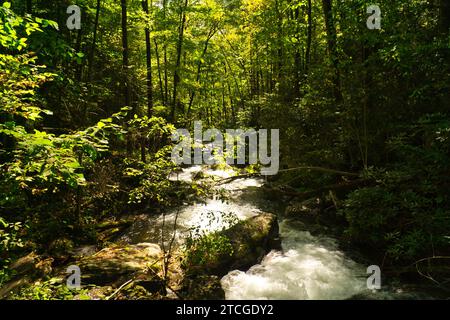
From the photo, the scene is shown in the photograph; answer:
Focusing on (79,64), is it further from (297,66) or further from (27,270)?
(297,66)

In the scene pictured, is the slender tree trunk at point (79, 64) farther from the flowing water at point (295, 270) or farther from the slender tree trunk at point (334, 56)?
the slender tree trunk at point (334, 56)

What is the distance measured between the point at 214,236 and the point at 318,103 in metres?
6.10

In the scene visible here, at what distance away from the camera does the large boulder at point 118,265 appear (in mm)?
6672

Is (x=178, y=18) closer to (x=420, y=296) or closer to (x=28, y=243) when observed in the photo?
(x=28, y=243)

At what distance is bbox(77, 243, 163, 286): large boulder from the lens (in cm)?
667

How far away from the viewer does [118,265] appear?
23.2 ft

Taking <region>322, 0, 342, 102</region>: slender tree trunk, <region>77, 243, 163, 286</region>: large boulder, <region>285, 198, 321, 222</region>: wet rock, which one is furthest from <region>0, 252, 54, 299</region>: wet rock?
<region>322, 0, 342, 102</region>: slender tree trunk

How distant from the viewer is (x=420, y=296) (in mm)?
6859

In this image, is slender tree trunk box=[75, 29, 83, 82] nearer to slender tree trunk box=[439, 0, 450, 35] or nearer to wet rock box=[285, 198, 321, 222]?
wet rock box=[285, 198, 321, 222]

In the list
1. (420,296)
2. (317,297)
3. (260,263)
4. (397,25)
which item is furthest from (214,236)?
(397,25)

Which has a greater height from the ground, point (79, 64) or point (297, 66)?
point (297, 66)

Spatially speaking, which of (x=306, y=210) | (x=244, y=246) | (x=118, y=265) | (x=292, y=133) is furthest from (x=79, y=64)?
(x=306, y=210)

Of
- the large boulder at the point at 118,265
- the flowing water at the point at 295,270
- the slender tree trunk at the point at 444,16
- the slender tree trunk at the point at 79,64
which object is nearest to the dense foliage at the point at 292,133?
the slender tree trunk at the point at 444,16

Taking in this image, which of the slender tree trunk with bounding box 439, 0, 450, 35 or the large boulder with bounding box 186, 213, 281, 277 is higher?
the slender tree trunk with bounding box 439, 0, 450, 35
